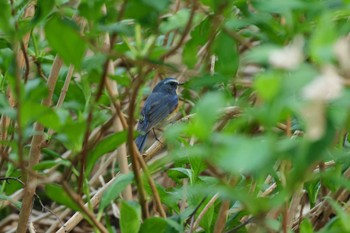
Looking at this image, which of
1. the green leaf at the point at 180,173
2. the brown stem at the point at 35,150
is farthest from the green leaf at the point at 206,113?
the brown stem at the point at 35,150

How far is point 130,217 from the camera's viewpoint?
1.60 meters

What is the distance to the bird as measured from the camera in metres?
3.91

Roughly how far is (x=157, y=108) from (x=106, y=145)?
2566mm

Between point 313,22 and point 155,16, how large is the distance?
13.4 inches

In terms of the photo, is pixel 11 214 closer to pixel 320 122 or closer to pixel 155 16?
pixel 155 16

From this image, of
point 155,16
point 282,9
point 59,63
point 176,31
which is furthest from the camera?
point 176,31

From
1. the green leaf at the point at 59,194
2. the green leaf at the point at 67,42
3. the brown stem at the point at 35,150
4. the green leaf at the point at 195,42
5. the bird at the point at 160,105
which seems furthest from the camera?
the bird at the point at 160,105

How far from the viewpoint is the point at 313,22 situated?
1.59 meters

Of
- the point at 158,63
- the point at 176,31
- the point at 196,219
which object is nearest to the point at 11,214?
the point at 176,31

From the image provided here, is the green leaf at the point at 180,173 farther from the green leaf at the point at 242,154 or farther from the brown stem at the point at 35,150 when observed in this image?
the green leaf at the point at 242,154

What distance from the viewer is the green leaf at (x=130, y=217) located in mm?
1590

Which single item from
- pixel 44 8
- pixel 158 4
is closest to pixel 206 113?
pixel 158 4

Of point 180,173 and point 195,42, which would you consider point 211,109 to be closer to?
point 195,42

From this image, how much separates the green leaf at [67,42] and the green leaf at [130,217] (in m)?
0.36
